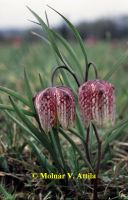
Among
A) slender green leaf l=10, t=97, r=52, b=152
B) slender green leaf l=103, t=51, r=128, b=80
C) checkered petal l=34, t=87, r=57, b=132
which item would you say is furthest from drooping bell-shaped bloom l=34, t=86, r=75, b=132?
slender green leaf l=103, t=51, r=128, b=80

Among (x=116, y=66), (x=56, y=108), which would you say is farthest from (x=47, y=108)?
(x=116, y=66)

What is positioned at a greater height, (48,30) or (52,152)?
(48,30)

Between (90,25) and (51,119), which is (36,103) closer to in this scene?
(51,119)

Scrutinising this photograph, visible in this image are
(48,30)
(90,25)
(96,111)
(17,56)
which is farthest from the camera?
(90,25)

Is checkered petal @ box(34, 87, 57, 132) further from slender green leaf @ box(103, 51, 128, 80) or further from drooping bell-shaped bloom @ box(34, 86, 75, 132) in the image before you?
slender green leaf @ box(103, 51, 128, 80)

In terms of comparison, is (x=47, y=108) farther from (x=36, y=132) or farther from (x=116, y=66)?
(x=116, y=66)

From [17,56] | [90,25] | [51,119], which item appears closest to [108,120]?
[51,119]
